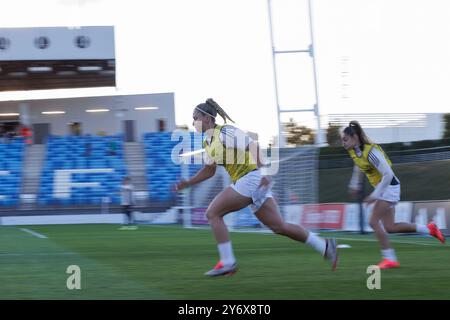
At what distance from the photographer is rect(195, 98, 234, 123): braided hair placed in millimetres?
8992

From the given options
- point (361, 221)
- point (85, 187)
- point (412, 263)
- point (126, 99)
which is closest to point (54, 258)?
point (412, 263)

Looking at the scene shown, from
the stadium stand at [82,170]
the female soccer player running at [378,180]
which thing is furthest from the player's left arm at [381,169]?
the stadium stand at [82,170]

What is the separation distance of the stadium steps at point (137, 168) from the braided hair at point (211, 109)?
28.9m

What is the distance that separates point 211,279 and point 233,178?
1159mm

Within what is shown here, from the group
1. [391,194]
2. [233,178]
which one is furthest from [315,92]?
[233,178]

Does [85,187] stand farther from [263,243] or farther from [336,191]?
[263,243]

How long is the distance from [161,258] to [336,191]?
92.1ft

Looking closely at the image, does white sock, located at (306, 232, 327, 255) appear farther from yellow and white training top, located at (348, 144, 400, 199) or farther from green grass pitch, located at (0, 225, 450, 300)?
yellow and white training top, located at (348, 144, 400, 199)

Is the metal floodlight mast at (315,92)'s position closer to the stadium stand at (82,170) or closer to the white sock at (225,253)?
the stadium stand at (82,170)

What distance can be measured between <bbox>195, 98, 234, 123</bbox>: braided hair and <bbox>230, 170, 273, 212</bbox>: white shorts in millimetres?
755

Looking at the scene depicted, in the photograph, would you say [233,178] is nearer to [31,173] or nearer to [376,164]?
[376,164]

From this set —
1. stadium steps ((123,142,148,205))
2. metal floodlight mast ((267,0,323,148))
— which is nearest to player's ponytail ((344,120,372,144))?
metal floodlight mast ((267,0,323,148))

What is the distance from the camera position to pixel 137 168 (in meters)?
41.1

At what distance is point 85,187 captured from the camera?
1542 inches
